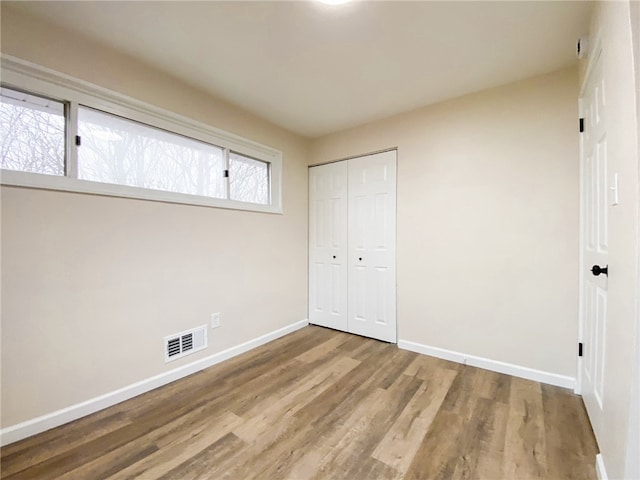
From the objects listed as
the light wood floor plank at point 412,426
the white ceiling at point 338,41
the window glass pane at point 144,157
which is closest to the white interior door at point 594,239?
the white ceiling at point 338,41

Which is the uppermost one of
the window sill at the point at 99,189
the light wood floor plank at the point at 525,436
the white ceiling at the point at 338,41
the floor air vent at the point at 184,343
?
the white ceiling at the point at 338,41

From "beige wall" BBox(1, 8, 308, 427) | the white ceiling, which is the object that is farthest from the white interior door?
"beige wall" BBox(1, 8, 308, 427)

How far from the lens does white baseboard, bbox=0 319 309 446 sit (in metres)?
1.48

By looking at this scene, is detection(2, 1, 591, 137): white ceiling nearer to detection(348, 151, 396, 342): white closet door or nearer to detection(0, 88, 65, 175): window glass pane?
detection(0, 88, 65, 175): window glass pane

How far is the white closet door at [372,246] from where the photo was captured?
2.84 meters

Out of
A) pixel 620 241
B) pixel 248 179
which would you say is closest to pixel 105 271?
pixel 248 179

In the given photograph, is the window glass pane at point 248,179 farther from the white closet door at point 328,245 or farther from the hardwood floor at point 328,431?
the hardwood floor at point 328,431

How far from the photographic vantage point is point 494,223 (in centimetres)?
224

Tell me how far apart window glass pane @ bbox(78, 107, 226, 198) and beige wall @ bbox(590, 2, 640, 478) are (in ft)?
8.55

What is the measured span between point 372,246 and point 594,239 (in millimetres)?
1752

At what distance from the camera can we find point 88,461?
1.35m

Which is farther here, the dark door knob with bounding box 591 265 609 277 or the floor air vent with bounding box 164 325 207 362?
the floor air vent with bounding box 164 325 207 362

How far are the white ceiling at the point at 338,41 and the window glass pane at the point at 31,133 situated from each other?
19.3 inches

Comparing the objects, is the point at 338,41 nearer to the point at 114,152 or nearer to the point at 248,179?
the point at 248,179
